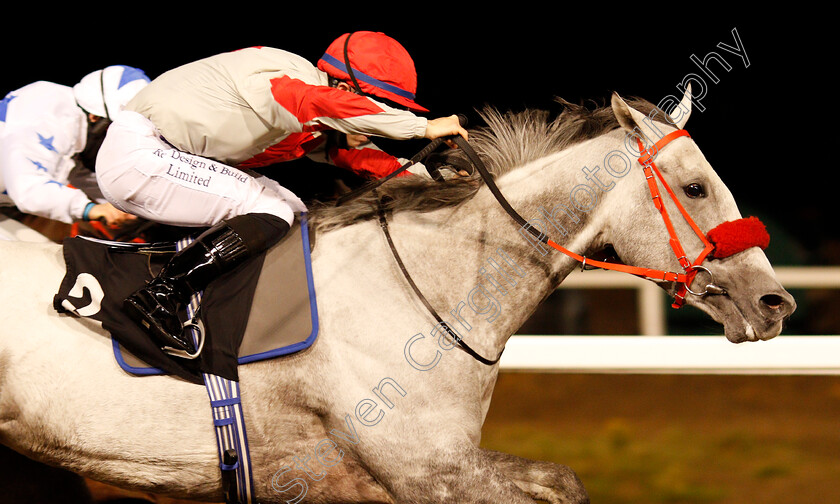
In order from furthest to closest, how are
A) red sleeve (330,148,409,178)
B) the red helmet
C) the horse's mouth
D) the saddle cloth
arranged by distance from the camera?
1. red sleeve (330,148,409,178)
2. the red helmet
3. the saddle cloth
4. the horse's mouth

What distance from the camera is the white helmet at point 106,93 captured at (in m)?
3.19

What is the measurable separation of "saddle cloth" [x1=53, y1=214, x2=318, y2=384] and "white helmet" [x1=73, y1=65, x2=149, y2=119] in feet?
3.72

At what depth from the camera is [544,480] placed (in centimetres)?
229

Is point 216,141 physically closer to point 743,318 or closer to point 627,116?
point 627,116

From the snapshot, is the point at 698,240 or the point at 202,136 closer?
the point at 698,240

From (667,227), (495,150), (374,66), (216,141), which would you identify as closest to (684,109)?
(667,227)

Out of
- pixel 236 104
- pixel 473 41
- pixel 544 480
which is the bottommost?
pixel 473 41

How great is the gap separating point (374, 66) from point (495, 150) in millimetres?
462

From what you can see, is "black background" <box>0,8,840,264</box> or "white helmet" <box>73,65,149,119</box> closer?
"white helmet" <box>73,65,149,119</box>

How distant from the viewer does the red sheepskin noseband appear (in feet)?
6.88

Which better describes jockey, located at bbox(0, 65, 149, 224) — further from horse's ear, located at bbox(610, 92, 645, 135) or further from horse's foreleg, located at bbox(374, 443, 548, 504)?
horse's ear, located at bbox(610, 92, 645, 135)

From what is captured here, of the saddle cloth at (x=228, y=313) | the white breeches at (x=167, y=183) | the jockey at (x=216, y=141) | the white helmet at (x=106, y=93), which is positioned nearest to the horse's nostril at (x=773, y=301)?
the jockey at (x=216, y=141)

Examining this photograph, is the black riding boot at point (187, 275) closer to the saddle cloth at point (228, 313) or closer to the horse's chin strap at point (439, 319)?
the saddle cloth at point (228, 313)

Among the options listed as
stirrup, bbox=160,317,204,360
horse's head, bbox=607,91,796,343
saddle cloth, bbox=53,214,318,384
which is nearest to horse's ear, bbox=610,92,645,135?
horse's head, bbox=607,91,796,343
